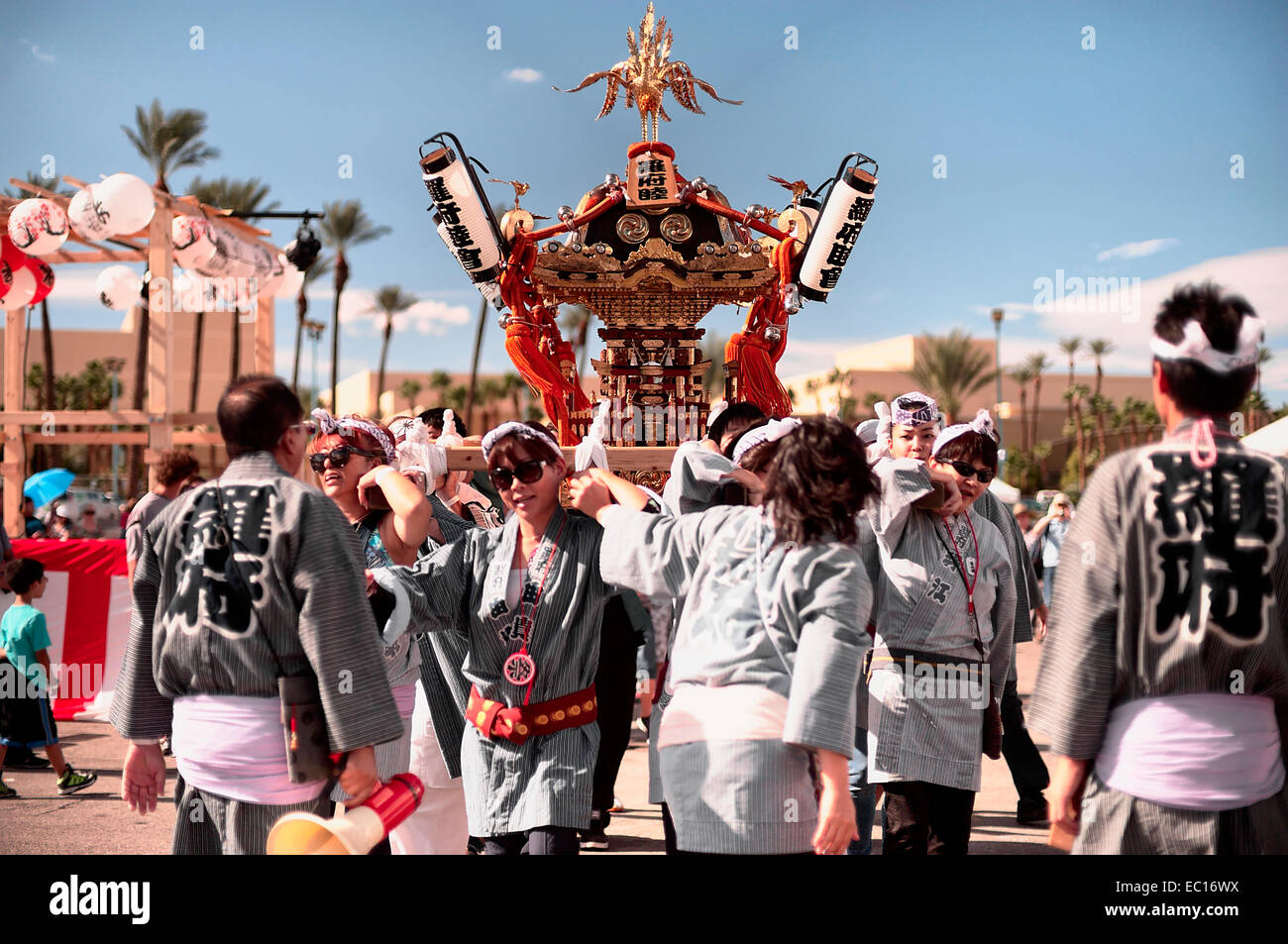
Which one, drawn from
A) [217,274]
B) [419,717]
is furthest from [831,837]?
[217,274]

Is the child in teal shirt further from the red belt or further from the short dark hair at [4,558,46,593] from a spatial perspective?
the red belt

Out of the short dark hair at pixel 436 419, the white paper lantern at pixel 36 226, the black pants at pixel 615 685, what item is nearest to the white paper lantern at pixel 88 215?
the white paper lantern at pixel 36 226

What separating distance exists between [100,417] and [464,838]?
883cm

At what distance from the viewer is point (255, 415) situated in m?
2.74

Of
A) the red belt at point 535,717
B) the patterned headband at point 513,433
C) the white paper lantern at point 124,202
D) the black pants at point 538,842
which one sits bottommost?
the black pants at point 538,842

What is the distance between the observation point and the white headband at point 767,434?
10.6 feet

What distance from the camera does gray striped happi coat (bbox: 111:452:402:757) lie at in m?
2.63

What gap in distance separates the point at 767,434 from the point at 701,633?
77 cm

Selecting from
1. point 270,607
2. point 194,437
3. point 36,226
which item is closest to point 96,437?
point 194,437

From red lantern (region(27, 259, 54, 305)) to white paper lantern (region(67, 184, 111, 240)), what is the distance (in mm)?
992

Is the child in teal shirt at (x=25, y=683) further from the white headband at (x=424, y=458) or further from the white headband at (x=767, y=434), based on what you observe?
the white headband at (x=767, y=434)

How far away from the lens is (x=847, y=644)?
2545mm

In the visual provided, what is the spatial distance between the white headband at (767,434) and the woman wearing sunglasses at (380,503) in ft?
3.49
